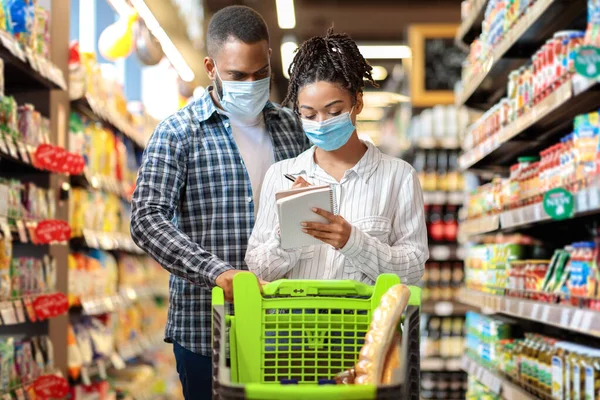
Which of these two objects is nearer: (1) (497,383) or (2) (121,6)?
(1) (497,383)

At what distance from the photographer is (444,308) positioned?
7.91 m

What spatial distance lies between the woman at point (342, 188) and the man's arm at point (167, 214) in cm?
14

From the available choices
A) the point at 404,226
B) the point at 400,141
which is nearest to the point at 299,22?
the point at 400,141

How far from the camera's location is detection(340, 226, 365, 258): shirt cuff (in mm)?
2209

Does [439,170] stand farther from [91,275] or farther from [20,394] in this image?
[20,394]

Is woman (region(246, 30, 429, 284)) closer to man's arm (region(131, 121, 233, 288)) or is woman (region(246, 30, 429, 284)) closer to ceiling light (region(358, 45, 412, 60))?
man's arm (region(131, 121, 233, 288))

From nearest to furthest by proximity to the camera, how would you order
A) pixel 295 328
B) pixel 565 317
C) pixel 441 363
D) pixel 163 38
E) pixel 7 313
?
pixel 295 328, pixel 565 317, pixel 7 313, pixel 163 38, pixel 441 363

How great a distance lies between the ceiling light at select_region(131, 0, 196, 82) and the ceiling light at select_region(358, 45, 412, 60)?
5793 millimetres

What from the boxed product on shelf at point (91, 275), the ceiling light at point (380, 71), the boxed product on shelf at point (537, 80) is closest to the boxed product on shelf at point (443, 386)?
the boxed product on shelf at point (91, 275)

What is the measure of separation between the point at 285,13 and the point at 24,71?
780 centimetres

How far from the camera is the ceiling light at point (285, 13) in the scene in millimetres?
10922

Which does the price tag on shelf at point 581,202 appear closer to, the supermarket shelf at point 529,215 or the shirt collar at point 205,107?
the supermarket shelf at point 529,215

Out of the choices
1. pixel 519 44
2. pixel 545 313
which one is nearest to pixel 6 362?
pixel 545 313

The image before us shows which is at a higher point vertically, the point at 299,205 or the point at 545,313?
the point at 299,205
